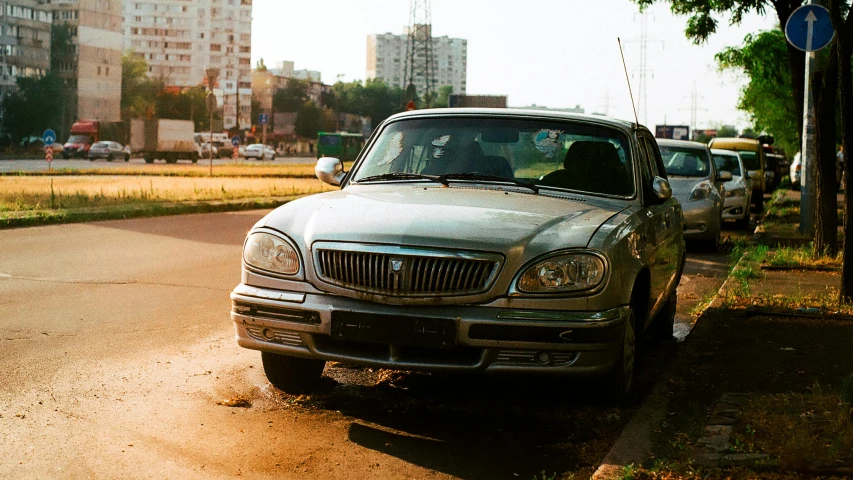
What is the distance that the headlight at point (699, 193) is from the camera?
51.7 ft

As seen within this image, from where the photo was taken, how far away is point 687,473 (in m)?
4.29

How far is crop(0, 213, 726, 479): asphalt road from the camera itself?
465 centimetres

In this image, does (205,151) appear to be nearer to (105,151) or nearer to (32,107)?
(105,151)

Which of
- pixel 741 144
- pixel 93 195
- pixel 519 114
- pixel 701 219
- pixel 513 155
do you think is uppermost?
pixel 741 144

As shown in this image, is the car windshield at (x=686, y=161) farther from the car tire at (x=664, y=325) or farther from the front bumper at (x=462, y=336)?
the front bumper at (x=462, y=336)

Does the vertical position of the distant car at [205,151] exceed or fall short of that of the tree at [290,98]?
it falls short

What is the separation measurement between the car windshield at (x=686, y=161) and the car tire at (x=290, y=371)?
477 inches

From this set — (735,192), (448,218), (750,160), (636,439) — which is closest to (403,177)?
(448,218)

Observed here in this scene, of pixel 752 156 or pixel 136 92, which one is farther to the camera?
pixel 136 92

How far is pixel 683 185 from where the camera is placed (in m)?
16.5

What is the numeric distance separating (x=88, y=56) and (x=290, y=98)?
38.3 meters

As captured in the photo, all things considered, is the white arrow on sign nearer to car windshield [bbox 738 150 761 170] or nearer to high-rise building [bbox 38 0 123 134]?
car windshield [bbox 738 150 761 170]

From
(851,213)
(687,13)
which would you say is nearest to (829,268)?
(851,213)

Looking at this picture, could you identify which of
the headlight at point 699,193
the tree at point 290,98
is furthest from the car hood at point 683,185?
the tree at point 290,98
